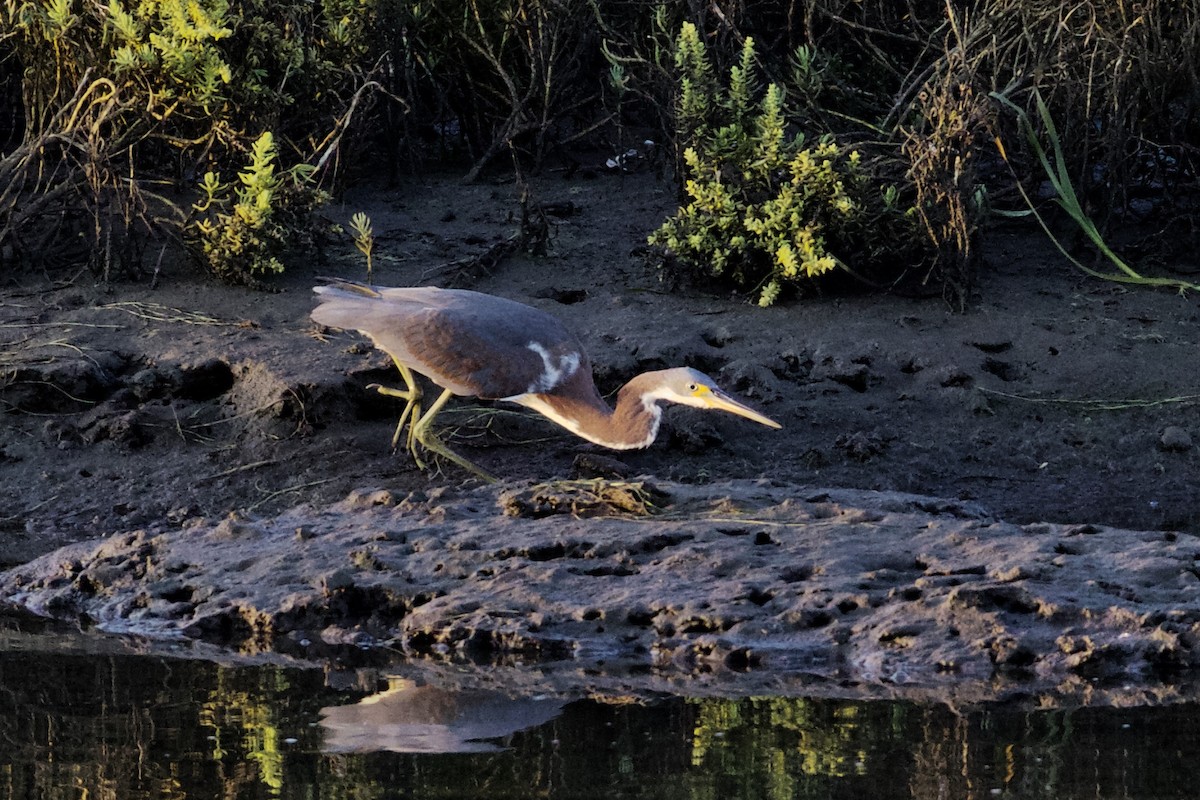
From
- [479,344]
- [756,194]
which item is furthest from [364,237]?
[756,194]

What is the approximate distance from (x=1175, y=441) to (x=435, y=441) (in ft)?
11.0

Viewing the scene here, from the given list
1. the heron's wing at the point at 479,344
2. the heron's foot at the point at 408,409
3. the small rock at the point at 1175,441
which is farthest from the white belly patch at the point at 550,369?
the small rock at the point at 1175,441

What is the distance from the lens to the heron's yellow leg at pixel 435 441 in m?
7.46

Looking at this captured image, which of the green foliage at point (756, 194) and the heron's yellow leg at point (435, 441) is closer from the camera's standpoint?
the heron's yellow leg at point (435, 441)

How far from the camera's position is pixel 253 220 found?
873cm

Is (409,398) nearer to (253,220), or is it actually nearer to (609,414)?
(609,414)

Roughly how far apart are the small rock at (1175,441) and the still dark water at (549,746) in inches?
128

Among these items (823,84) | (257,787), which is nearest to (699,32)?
(823,84)

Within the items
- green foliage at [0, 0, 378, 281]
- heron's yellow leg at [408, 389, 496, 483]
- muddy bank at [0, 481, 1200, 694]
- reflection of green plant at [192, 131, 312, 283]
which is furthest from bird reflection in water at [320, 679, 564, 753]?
green foliage at [0, 0, 378, 281]

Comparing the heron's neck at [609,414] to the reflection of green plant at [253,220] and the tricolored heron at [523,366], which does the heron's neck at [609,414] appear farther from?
the reflection of green plant at [253,220]

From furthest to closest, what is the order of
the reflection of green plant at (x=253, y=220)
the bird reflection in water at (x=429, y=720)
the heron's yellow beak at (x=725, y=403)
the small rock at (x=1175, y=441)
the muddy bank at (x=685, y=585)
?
the reflection of green plant at (x=253, y=220), the small rock at (x=1175, y=441), the heron's yellow beak at (x=725, y=403), the muddy bank at (x=685, y=585), the bird reflection in water at (x=429, y=720)

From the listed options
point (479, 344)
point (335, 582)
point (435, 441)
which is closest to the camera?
point (335, 582)

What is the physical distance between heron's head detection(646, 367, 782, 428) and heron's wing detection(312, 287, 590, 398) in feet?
1.29

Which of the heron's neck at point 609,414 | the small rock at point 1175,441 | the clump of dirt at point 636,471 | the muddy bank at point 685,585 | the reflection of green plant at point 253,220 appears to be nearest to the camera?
the muddy bank at point 685,585
